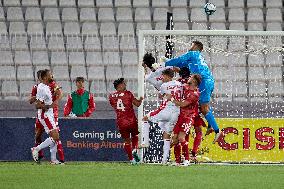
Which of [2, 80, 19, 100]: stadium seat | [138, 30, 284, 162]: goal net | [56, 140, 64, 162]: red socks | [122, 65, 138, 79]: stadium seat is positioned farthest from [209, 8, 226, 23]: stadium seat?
[56, 140, 64, 162]: red socks

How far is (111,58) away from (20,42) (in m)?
2.18

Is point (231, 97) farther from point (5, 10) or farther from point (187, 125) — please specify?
point (5, 10)

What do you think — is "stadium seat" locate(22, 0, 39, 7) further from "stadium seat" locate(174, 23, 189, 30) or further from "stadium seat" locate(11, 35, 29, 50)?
"stadium seat" locate(174, 23, 189, 30)

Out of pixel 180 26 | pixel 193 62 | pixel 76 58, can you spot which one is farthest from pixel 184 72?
pixel 180 26

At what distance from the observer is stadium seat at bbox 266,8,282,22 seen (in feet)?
74.1

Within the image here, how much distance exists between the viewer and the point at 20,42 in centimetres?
2130

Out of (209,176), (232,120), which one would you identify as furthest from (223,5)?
(209,176)

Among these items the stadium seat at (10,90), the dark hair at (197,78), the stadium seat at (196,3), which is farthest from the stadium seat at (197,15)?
the dark hair at (197,78)

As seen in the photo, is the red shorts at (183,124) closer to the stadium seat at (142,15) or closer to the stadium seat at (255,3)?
the stadium seat at (142,15)

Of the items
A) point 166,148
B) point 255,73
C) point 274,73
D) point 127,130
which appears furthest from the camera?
point 274,73

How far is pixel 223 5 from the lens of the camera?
75.3 feet

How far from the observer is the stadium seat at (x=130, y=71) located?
2070 centimetres

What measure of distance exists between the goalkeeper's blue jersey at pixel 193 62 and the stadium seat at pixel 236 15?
363 inches

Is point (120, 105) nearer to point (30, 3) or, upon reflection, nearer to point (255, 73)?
point (255, 73)
